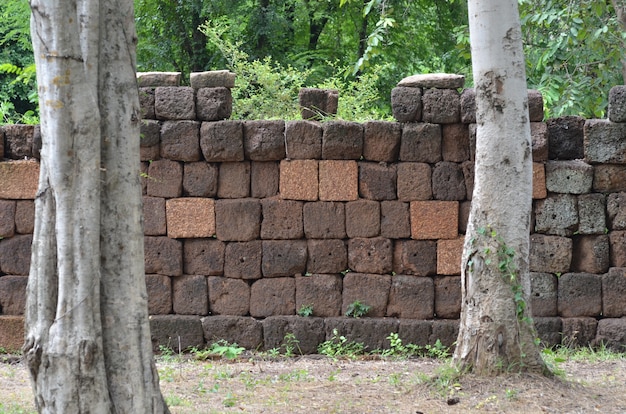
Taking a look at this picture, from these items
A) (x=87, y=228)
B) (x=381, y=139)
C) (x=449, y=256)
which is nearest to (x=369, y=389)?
(x=449, y=256)

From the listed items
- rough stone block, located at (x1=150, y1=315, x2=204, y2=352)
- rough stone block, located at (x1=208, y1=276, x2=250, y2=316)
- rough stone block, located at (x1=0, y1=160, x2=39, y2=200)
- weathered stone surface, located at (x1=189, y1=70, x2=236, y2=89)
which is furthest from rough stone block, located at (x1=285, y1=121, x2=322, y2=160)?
rough stone block, located at (x1=0, y1=160, x2=39, y2=200)

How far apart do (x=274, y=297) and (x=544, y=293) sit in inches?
110

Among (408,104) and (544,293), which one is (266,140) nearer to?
(408,104)

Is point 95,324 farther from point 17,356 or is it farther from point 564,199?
point 564,199

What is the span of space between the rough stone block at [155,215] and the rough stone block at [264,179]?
99 cm

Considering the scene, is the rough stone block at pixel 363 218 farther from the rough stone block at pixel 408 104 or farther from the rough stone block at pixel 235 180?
the rough stone block at pixel 235 180

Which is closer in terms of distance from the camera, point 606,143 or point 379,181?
point 606,143

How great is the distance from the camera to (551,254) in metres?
9.15

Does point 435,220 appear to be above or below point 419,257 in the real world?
above

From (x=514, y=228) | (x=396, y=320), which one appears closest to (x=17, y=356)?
(x=396, y=320)

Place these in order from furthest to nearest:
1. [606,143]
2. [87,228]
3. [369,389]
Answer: [606,143] < [369,389] < [87,228]

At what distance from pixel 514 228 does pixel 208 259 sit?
3687mm

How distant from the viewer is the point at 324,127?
30.4ft

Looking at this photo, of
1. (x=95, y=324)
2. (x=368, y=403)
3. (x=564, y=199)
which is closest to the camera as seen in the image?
(x=95, y=324)
